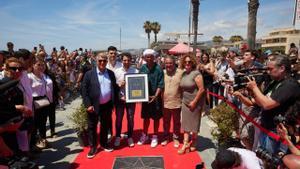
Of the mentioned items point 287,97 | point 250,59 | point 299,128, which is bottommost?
point 299,128

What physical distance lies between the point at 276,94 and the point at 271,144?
0.70 m

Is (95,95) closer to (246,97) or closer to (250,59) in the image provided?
(246,97)

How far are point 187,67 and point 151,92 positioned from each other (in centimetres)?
104

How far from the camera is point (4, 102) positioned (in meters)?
2.67

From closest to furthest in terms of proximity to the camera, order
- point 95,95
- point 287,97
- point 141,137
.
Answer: point 287,97
point 95,95
point 141,137

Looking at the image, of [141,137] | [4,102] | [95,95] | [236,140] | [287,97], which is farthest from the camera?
[141,137]

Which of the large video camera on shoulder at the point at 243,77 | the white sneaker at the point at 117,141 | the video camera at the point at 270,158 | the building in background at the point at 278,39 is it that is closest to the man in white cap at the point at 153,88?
the white sneaker at the point at 117,141

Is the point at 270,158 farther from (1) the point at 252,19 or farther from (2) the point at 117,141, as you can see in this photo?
(1) the point at 252,19

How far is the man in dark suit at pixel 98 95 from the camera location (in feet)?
17.4

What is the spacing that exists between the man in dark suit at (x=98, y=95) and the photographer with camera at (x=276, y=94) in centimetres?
296

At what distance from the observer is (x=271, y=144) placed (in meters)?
3.39

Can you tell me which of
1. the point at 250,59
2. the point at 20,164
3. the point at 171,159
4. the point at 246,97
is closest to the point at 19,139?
the point at 20,164

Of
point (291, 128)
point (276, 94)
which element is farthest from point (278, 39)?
point (291, 128)

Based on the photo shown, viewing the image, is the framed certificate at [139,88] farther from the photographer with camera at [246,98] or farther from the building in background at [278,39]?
the building in background at [278,39]
